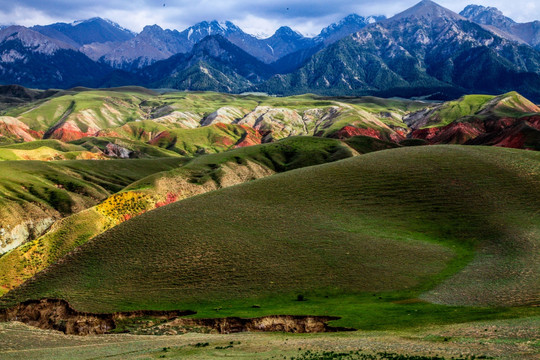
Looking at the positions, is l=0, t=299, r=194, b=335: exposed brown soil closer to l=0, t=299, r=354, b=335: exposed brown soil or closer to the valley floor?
l=0, t=299, r=354, b=335: exposed brown soil

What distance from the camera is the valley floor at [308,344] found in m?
38.2

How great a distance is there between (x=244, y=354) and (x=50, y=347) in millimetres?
25645

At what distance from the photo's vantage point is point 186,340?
52.2m

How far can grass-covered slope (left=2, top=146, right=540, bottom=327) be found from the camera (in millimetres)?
66500

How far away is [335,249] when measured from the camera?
275 ft

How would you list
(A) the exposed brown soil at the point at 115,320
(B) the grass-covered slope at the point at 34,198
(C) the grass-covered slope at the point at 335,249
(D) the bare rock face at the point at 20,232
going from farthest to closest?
(B) the grass-covered slope at the point at 34,198 → (D) the bare rock face at the point at 20,232 → (C) the grass-covered slope at the point at 335,249 → (A) the exposed brown soil at the point at 115,320

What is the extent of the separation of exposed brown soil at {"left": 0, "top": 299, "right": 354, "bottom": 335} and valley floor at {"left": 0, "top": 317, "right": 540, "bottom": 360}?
4384mm

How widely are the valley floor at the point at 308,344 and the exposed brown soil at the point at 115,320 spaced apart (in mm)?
4384

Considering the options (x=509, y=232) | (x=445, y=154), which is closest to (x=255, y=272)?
(x=509, y=232)

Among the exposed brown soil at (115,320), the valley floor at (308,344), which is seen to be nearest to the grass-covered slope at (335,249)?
the exposed brown soil at (115,320)

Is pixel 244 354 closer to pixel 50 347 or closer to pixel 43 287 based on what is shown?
pixel 50 347

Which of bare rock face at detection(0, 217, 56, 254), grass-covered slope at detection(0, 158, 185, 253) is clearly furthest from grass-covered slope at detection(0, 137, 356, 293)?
grass-covered slope at detection(0, 158, 185, 253)

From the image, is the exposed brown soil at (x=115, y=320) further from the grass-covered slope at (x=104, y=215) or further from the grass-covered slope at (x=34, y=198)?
the grass-covered slope at (x=34, y=198)

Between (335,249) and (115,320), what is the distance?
3948cm
